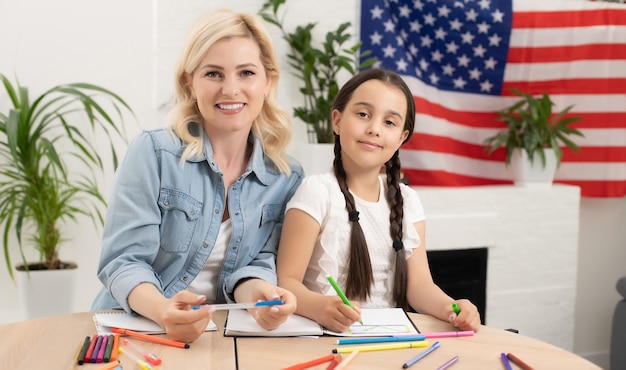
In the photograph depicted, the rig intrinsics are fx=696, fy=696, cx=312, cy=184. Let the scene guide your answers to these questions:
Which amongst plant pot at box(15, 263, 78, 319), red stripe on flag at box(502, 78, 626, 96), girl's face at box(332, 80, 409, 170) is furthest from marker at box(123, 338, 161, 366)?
red stripe on flag at box(502, 78, 626, 96)

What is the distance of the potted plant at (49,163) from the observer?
2.59 metres

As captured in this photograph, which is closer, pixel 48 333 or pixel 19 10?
pixel 48 333

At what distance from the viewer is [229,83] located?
150 centimetres

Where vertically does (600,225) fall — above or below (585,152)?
below

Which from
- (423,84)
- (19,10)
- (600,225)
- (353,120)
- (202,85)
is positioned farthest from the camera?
(600,225)

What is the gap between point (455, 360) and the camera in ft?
3.63

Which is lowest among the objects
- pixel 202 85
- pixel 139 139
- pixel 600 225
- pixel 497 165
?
pixel 600 225

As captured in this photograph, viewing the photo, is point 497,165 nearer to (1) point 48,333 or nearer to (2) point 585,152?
(2) point 585,152

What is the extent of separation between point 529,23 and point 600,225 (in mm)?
1119

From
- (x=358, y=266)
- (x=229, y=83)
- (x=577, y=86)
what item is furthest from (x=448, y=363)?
(x=577, y=86)

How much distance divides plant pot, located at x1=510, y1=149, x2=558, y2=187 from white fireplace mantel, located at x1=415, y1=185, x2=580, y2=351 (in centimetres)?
6

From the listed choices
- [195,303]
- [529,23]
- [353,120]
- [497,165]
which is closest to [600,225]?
[497,165]

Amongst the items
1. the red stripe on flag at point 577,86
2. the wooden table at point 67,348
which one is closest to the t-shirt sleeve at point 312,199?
the wooden table at point 67,348

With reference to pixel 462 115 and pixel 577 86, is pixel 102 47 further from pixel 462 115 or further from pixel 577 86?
pixel 577 86
